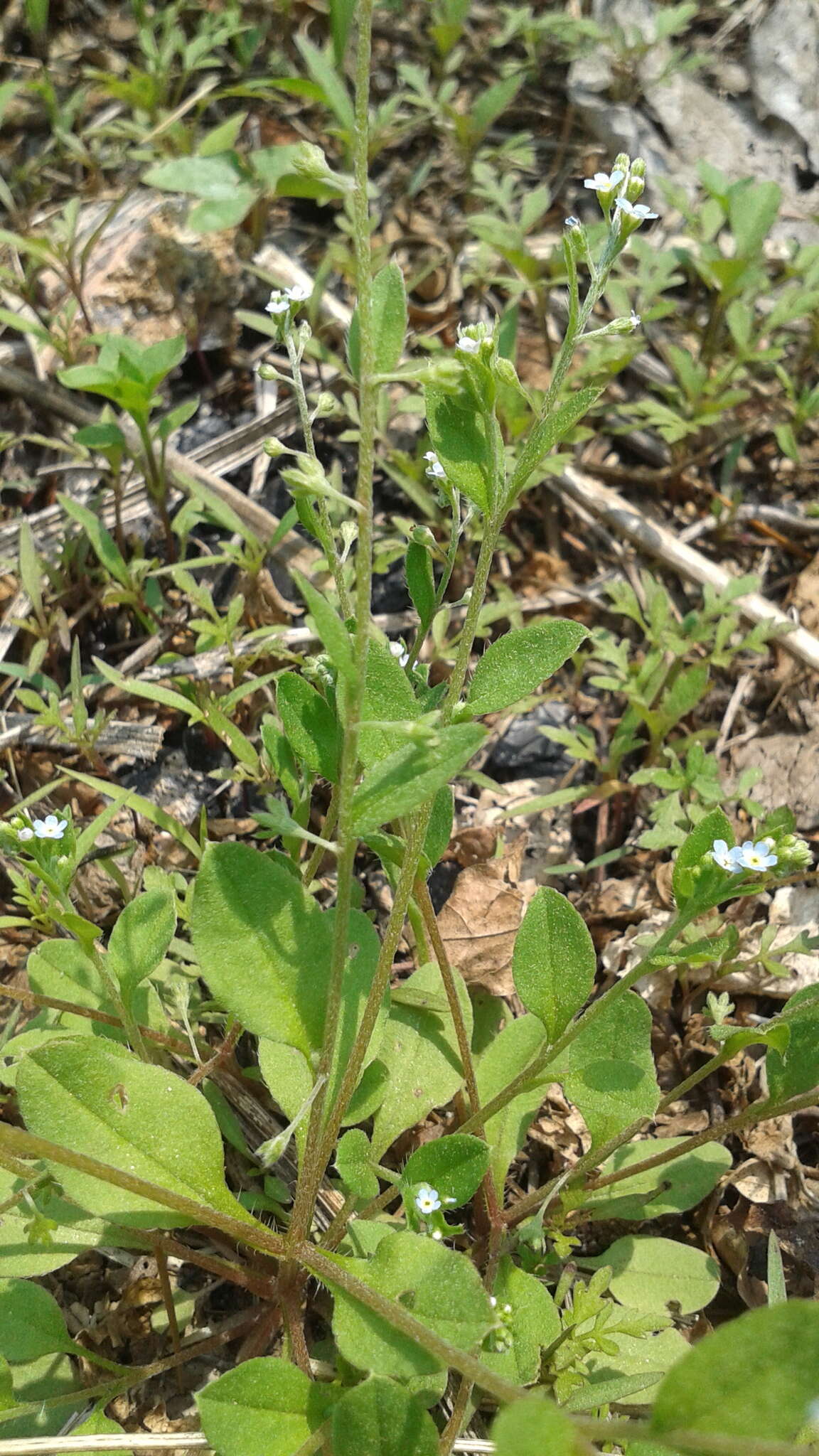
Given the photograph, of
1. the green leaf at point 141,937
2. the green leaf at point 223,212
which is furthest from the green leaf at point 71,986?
the green leaf at point 223,212

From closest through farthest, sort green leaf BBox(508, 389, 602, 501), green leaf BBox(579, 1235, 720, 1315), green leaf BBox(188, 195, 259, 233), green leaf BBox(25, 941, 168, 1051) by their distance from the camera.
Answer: green leaf BBox(508, 389, 602, 501) → green leaf BBox(579, 1235, 720, 1315) → green leaf BBox(25, 941, 168, 1051) → green leaf BBox(188, 195, 259, 233)

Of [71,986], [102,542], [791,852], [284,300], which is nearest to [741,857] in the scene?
[791,852]

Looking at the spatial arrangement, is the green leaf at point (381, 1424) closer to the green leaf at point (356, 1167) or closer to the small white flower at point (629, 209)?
the green leaf at point (356, 1167)

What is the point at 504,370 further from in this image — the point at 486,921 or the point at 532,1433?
the point at 486,921

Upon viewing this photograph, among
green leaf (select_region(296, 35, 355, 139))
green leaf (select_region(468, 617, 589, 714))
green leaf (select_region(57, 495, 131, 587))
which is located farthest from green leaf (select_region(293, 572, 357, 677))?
green leaf (select_region(296, 35, 355, 139))

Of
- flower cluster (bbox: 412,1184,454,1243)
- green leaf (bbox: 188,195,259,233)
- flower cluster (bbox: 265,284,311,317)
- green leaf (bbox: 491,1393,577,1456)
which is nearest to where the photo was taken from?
green leaf (bbox: 491,1393,577,1456)

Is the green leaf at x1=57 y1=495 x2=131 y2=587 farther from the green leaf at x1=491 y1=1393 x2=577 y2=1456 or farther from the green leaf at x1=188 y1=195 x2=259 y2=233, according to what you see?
the green leaf at x1=491 y1=1393 x2=577 y2=1456

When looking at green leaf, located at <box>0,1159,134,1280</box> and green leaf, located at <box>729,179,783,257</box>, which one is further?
green leaf, located at <box>729,179,783,257</box>
